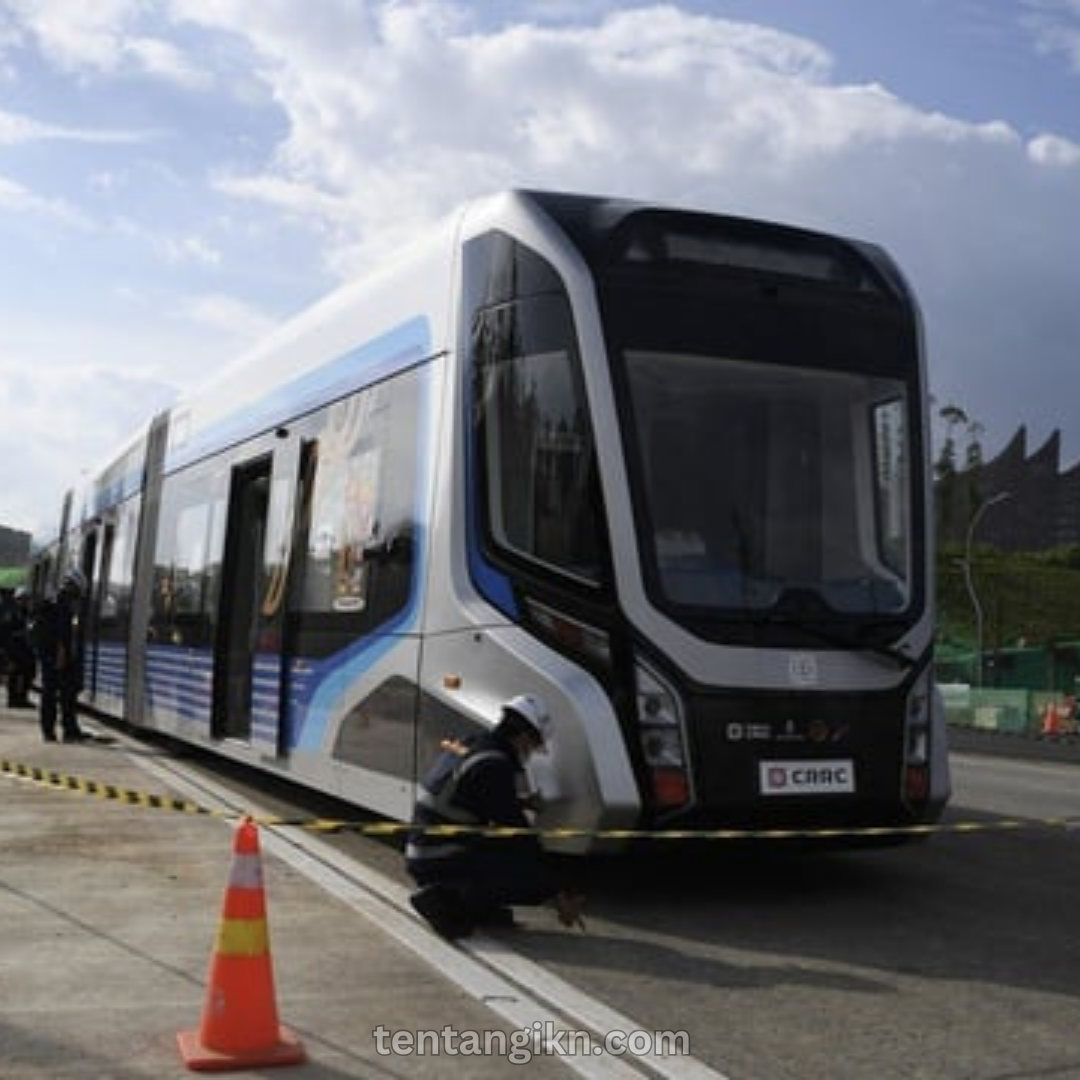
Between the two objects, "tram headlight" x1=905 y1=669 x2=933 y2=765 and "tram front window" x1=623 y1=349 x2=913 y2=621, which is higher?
"tram front window" x1=623 y1=349 x2=913 y2=621

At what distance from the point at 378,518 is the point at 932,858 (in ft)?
13.2

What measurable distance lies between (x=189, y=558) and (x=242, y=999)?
956 centimetres

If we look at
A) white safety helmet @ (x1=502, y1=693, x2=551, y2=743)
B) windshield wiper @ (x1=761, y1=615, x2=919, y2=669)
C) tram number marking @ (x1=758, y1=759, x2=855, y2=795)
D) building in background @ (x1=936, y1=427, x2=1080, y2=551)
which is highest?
building in background @ (x1=936, y1=427, x2=1080, y2=551)

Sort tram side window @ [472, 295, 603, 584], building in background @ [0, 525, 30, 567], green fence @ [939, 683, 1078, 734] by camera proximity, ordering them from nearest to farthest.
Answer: tram side window @ [472, 295, 603, 584]
green fence @ [939, 683, 1078, 734]
building in background @ [0, 525, 30, 567]

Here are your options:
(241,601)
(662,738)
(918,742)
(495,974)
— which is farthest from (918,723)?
(241,601)

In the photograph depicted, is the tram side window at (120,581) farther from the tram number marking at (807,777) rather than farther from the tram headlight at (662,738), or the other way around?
the tram number marking at (807,777)

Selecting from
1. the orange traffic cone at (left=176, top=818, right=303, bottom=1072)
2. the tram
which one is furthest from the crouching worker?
the orange traffic cone at (left=176, top=818, right=303, bottom=1072)

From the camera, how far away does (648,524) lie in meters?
7.70

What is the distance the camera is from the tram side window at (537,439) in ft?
25.3

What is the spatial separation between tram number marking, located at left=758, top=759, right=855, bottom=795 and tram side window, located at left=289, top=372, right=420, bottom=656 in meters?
2.29

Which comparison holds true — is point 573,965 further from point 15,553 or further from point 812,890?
point 15,553

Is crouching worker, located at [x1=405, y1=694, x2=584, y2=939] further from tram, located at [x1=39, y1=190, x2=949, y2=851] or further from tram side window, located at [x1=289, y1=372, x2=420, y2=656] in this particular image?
tram side window, located at [x1=289, y1=372, x2=420, y2=656]

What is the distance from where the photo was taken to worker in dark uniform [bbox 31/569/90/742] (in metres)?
16.8

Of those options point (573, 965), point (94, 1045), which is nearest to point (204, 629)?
point (573, 965)
